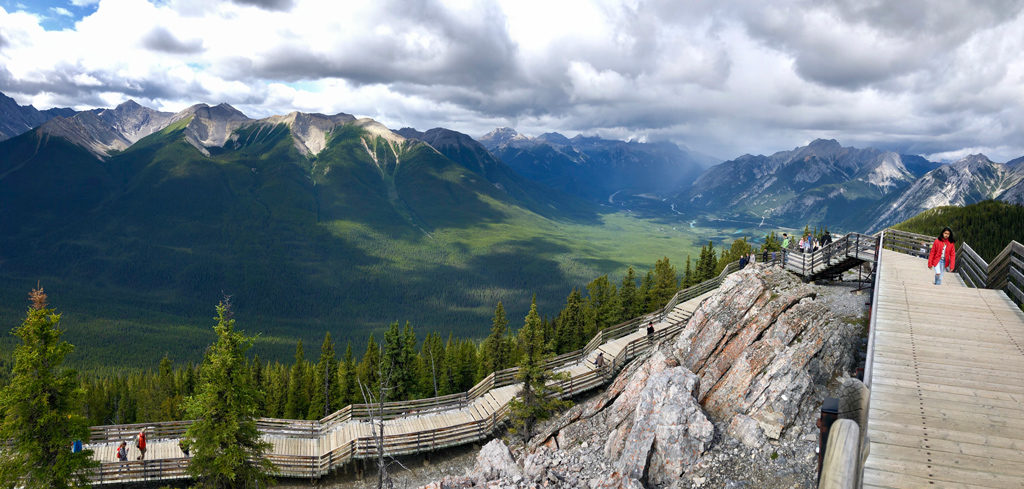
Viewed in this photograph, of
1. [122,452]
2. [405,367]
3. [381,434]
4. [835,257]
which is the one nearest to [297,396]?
[405,367]

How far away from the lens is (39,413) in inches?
725

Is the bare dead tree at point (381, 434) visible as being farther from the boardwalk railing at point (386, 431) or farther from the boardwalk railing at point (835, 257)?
the boardwalk railing at point (835, 257)

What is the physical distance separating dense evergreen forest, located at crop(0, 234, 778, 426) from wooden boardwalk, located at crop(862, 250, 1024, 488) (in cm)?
3676

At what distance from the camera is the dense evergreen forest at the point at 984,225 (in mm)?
69938

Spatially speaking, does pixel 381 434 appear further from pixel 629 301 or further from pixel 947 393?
pixel 629 301

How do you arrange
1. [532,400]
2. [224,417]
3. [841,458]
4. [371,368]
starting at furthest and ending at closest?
[371,368] < [532,400] < [224,417] < [841,458]

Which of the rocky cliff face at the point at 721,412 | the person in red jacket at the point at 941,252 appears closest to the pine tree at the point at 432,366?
the rocky cliff face at the point at 721,412

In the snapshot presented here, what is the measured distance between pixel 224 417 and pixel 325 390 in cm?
3414

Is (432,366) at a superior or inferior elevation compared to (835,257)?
inferior

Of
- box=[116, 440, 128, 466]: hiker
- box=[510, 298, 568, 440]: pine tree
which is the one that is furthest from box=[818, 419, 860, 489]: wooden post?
box=[116, 440, 128, 466]: hiker

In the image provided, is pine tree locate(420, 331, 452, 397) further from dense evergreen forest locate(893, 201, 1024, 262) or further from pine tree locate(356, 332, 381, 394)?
dense evergreen forest locate(893, 201, 1024, 262)

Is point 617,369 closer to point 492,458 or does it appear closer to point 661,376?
point 661,376

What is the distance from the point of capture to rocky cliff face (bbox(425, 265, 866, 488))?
639 inches

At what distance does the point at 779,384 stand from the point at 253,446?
22497 mm
